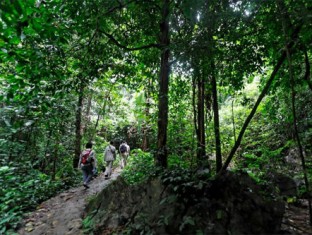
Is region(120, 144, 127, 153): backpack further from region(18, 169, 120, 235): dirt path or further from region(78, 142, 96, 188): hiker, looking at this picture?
region(18, 169, 120, 235): dirt path

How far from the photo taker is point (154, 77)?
908 cm

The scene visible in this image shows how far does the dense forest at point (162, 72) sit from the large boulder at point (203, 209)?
448 mm

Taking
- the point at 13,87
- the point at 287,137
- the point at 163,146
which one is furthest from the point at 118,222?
the point at 287,137

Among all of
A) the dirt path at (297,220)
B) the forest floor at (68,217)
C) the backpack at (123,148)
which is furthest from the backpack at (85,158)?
the dirt path at (297,220)

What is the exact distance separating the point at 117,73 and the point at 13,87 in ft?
16.0

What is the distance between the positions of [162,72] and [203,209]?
4107 mm

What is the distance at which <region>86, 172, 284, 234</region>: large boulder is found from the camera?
3.97 meters

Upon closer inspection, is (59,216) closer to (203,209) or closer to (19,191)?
A: (19,191)

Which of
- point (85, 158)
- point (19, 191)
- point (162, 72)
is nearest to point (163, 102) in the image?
point (162, 72)

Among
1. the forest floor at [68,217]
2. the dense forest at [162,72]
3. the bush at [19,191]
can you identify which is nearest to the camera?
the dense forest at [162,72]

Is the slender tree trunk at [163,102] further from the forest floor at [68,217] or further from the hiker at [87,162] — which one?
the hiker at [87,162]

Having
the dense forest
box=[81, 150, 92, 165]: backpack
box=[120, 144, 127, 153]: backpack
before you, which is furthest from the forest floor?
box=[120, 144, 127, 153]: backpack

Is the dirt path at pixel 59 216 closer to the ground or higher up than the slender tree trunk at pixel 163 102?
closer to the ground

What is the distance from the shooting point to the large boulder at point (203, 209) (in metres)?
3.97
